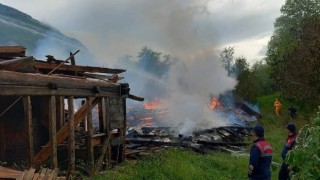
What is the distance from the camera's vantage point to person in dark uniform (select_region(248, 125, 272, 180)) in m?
6.24

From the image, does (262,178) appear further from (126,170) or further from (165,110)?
(165,110)

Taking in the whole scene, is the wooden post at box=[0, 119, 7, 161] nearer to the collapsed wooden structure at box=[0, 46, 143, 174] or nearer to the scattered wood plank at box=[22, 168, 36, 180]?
the collapsed wooden structure at box=[0, 46, 143, 174]

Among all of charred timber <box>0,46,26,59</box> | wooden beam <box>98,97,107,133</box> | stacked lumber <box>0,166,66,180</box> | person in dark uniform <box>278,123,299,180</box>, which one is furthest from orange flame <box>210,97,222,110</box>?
stacked lumber <box>0,166,66,180</box>

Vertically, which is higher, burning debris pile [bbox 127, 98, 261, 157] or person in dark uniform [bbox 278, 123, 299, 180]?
person in dark uniform [bbox 278, 123, 299, 180]

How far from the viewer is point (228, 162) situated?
12.2 meters

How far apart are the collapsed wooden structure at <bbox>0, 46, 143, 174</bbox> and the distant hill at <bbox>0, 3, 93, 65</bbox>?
2658 cm

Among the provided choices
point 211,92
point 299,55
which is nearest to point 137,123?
point 211,92

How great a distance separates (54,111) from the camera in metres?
8.12

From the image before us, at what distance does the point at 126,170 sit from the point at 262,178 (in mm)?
4467

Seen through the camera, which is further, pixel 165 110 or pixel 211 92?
pixel 211 92

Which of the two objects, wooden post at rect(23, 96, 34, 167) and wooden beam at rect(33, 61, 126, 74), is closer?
wooden post at rect(23, 96, 34, 167)

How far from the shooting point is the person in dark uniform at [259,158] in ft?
20.5

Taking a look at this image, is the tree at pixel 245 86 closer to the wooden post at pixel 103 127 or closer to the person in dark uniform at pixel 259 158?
the wooden post at pixel 103 127

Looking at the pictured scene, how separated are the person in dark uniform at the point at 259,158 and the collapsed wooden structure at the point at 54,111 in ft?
14.3
